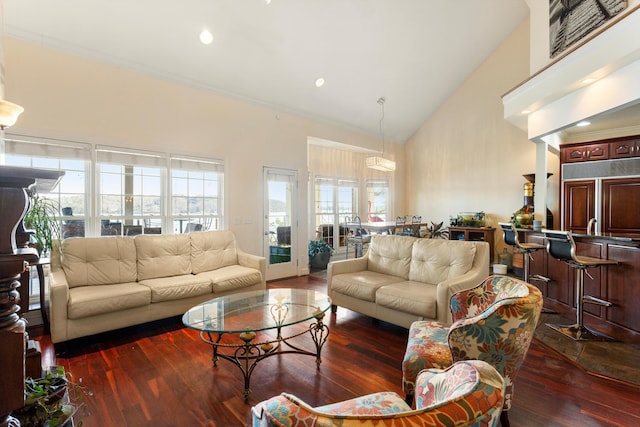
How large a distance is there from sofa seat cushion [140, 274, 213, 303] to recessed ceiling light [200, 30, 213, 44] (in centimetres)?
302

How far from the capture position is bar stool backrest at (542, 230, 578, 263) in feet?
10.1

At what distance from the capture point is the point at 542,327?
11.0 ft

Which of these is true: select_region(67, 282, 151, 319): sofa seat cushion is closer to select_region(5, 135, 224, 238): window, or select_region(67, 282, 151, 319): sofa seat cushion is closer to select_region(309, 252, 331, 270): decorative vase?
select_region(5, 135, 224, 238): window

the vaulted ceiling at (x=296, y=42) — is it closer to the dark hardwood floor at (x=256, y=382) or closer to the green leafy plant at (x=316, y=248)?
the green leafy plant at (x=316, y=248)

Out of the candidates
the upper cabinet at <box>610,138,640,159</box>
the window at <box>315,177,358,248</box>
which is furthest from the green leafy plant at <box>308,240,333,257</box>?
the upper cabinet at <box>610,138,640,159</box>

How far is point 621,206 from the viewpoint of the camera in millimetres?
4980

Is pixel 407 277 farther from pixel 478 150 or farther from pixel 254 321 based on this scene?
pixel 478 150

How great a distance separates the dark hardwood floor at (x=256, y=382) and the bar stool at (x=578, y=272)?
541mm

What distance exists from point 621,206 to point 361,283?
476 centimetres

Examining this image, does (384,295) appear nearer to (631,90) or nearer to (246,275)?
(246,275)

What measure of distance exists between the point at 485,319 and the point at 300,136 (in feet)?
16.2

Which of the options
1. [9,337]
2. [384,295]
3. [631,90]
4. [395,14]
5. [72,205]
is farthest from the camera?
[395,14]

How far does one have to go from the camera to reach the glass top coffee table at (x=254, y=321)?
90.4 inches

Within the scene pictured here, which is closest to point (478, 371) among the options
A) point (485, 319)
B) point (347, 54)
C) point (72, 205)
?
point (485, 319)
